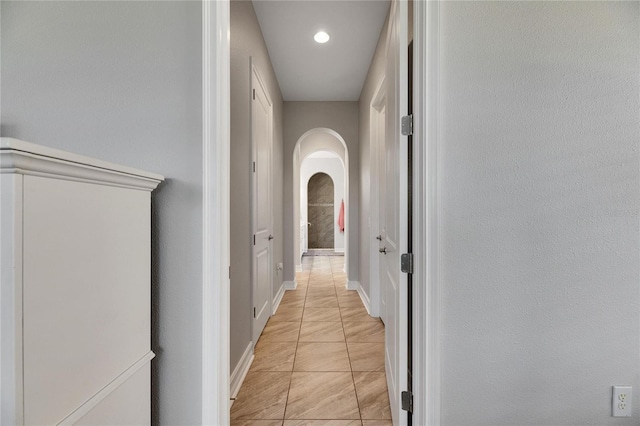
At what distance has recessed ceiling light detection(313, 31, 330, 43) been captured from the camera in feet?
9.47

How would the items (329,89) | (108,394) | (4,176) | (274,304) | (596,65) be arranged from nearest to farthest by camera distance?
(4,176) < (108,394) < (596,65) < (274,304) < (329,89)

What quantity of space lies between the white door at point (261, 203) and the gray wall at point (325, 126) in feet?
3.77

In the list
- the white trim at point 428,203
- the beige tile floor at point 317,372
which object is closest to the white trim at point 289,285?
the beige tile floor at point 317,372

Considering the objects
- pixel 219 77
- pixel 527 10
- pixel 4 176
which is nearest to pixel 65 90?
pixel 219 77

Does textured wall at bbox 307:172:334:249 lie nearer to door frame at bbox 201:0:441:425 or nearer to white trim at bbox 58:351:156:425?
door frame at bbox 201:0:441:425

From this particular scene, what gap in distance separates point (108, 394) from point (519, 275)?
145 centimetres

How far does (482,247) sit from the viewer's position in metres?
1.26

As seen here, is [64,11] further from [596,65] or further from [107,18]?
[596,65]

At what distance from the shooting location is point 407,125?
1338mm

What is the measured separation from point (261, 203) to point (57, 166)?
2175 millimetres

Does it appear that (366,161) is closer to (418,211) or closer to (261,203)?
(261,203)

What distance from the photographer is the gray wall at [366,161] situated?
3.13 meters

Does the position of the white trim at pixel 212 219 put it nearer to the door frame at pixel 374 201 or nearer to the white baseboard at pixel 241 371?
the white baseboard at pixel 241 371

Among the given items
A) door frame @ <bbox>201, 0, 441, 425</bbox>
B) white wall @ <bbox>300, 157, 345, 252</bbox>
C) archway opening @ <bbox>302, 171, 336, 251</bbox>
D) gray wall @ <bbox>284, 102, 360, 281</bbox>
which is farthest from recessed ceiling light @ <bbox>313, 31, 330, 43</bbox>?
archway opening @ <bbox>302, 171, 336, 251</bbox>
